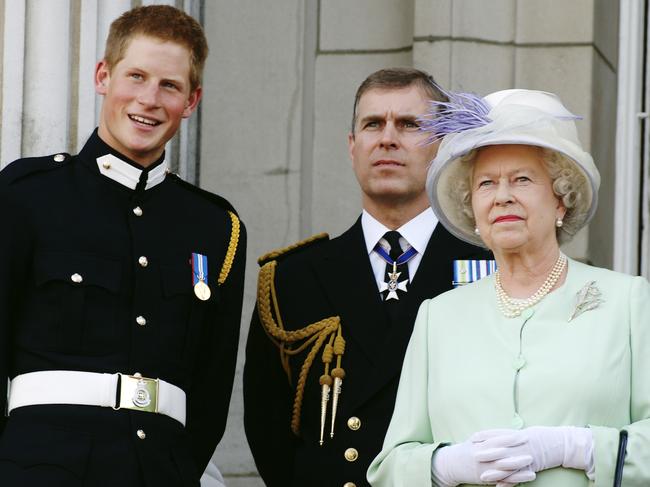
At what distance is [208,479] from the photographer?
5.91 meters

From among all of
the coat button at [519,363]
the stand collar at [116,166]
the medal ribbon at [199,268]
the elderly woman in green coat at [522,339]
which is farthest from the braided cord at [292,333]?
the coat button at [519,363]

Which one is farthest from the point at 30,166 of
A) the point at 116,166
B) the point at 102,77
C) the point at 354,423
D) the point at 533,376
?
the point at 533,376

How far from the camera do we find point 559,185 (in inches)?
190

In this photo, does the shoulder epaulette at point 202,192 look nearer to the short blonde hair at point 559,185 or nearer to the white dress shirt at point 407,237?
the white dress shirt at point 407,237

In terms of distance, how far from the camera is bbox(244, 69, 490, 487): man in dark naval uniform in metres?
5.50

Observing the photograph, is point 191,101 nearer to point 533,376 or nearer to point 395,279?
Answer: point 395,279

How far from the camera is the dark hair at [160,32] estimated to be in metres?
5.38

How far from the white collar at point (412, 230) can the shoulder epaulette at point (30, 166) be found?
934mm

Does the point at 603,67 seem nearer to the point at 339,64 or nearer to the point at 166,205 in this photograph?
the point at 339,64

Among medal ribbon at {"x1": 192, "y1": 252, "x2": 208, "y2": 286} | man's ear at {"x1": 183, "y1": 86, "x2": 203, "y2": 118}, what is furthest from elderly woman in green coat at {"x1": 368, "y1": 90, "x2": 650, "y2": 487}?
man's ear at {"x1": 183, "y1": 86, "x2": 203, "y2": 118}

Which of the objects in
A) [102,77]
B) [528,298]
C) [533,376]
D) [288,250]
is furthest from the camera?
[288,250]

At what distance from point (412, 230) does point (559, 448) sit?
139 centimetres

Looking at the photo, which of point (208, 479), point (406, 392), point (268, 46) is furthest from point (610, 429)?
point (268, 46)

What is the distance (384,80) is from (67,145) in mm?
1029
